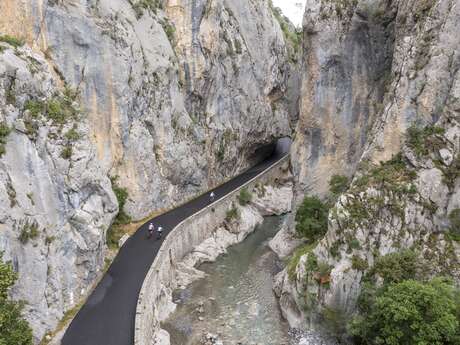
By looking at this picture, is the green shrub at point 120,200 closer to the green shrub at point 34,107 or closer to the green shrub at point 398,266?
the green shrub at point 34,107

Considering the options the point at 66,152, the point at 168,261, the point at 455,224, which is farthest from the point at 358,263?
the point at 66,152

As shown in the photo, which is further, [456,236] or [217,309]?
[217,309]

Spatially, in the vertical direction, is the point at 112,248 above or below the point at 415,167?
below

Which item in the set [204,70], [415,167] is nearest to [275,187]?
[204,70]

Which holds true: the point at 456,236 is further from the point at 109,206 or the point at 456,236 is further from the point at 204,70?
the point at 204,70

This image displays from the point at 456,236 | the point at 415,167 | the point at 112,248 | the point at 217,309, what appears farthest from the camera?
the point at 112,248

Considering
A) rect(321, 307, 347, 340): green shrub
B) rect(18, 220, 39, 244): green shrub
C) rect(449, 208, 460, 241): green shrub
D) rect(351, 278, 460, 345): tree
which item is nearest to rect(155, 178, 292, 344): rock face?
rect(18, 220, 39, 244): green shrub

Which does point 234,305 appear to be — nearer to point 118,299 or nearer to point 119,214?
point 118,299
